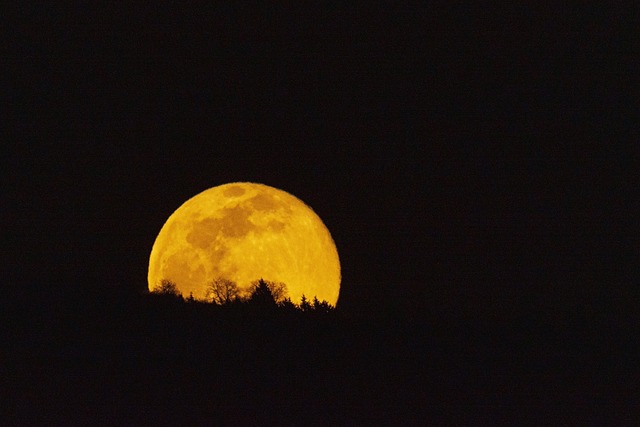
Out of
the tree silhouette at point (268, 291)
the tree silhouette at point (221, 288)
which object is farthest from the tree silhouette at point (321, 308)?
the tree silhouette at point (221, 288)

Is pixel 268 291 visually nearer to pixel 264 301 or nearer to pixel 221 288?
pixel 264 301

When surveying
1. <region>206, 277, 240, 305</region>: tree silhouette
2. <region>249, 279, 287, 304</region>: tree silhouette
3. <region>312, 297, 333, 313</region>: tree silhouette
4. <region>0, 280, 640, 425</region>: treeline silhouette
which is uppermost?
<region>206, 277, 240, 305</region>: tree silhouette

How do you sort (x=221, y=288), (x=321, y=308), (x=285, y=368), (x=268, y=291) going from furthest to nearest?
(x=221, y=288) < (x=268, y=291) < (x=321, y=308) < (x=285, y=368)

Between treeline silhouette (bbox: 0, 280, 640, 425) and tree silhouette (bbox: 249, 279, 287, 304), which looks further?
tree silhouette (bbox: 249, 279, 287, 304)

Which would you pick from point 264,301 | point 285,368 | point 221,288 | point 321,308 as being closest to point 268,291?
point 264,301

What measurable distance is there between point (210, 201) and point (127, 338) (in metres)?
8.92

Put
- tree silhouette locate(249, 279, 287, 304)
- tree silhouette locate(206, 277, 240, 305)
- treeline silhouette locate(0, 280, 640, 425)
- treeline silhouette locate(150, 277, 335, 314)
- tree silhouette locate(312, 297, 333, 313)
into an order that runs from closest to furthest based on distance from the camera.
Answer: treeline silhouette locate(0, 280, 640, 425) → treeline silhouette locate(150, 277, 335, 314) → tree silhouette locate(312, 297, 333, 313) → tree silhouette locate(249, 279, 287, 304) → tree silhouette locate(206, 277, 240, 305)

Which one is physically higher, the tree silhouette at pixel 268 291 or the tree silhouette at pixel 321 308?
the tree silhouette at pixel 268 291

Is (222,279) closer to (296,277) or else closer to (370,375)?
(296,277)

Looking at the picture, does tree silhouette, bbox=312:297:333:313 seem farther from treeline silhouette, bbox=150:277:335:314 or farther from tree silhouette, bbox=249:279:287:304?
tree silhouette, bbox=249:279:287:304

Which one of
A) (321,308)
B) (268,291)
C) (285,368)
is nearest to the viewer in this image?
(285,368)

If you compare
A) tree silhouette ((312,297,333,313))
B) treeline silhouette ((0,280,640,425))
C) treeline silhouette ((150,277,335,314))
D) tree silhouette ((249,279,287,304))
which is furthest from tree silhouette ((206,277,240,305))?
treeline silhouette ((0,280,640,425))

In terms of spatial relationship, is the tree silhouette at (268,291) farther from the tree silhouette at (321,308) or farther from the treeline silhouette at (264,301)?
the tree silhouette at (321,308)

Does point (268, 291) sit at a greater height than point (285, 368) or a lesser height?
greater
